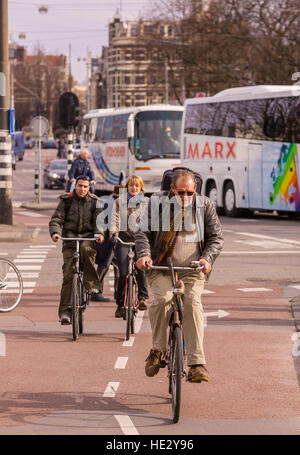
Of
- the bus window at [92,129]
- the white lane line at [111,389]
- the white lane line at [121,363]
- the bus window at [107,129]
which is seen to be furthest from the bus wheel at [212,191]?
the white lane line at [111,389]

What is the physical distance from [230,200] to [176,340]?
23.3 metres

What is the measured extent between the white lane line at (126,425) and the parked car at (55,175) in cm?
4171

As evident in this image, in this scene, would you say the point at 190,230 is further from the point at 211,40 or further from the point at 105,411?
the point at 211,40

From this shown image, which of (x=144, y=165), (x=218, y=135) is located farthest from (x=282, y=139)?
(x=144, y=165)

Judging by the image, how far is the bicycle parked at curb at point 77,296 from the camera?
1036 cm

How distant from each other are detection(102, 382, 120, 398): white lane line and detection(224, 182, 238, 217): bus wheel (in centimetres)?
2206

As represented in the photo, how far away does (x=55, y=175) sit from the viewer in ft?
159

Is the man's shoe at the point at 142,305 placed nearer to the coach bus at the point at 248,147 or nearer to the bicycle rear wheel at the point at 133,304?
the bicycle rear wheel at the point at 133,304

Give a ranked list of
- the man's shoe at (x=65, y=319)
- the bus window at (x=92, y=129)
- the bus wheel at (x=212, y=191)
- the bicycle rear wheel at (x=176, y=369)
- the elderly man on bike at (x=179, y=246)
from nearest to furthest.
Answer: the bicycle rear wheel at (x=176, y=369)
the elderly man on bike at (x=179, y=246)
the man's shoe at (x=65, y=319)
the bus wheel at (x=212, y=191)
the bus window at (x=92, y=129)

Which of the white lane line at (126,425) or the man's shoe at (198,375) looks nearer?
the white lane line at (126,425)

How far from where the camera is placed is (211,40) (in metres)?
54.4

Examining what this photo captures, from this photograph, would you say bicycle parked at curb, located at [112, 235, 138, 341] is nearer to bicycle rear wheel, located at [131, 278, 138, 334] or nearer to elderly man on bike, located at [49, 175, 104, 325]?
bicycle rear wheel, located at [131, 278, 138, 334]

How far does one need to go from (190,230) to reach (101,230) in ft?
11.3

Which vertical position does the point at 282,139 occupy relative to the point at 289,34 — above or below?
below
